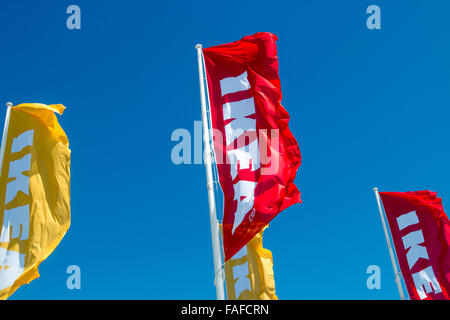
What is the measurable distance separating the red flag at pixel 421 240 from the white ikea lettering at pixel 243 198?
1190 centimetres

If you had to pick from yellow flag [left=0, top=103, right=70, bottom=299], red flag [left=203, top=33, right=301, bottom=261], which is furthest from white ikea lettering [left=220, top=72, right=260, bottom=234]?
yellow flag [left=0, top=103, right=70, bottom=299]

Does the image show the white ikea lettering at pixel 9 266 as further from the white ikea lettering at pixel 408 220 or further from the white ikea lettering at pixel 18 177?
the white ikea lettering at pixel 408 220

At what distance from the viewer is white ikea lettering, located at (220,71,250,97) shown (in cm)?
1090

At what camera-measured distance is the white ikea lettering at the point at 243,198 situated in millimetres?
8922

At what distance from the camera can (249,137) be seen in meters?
10.1

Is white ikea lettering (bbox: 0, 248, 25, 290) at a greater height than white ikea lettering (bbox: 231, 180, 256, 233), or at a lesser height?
lesser

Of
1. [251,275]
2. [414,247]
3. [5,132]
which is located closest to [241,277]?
[251,275]

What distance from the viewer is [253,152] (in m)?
9.90

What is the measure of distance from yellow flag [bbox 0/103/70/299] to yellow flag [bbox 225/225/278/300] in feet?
29.8

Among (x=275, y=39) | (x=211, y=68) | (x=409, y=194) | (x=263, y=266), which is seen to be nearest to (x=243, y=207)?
(x=211, y=68)

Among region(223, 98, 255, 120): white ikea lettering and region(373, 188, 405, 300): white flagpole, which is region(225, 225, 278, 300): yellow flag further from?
region(223, 98, 255, 120): white ikea lettering

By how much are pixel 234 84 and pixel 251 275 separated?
10.2 metres
